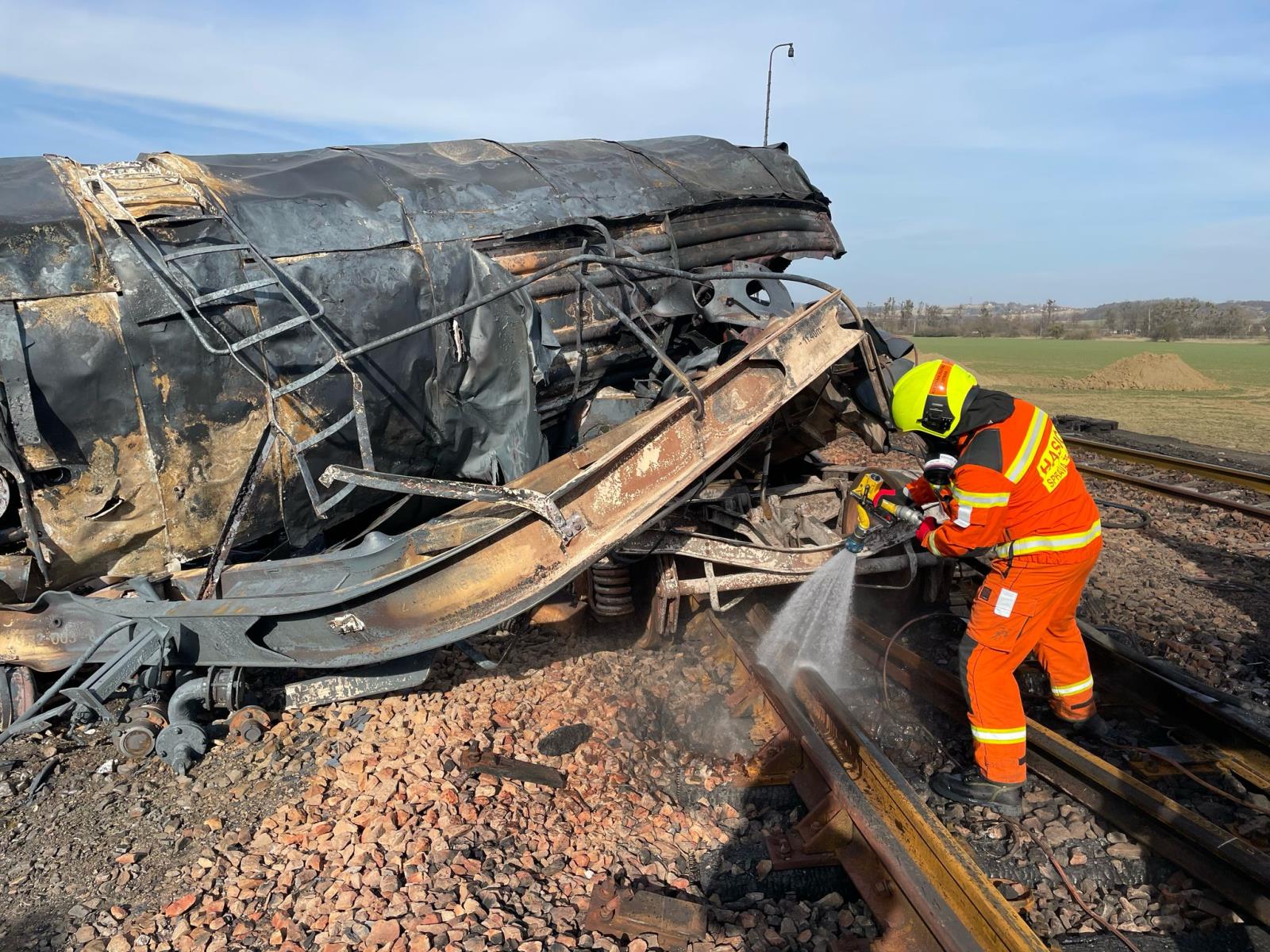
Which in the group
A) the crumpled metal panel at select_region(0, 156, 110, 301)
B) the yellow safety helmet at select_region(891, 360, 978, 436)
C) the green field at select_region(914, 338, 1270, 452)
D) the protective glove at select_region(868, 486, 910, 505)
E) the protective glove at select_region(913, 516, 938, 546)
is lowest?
the green field at select_region(914, 338, 1270, 452)

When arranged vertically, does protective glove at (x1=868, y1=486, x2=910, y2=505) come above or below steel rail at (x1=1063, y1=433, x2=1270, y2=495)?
above

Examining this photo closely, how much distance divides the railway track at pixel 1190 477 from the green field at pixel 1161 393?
293 cm

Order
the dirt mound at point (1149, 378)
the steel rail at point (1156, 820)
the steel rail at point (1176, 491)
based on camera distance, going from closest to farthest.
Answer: the steel rail at point (1156, 820) < the steel rail at point (1176, 491) < the dirt mound at point (1149, 378)

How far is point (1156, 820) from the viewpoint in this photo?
10.9 feet

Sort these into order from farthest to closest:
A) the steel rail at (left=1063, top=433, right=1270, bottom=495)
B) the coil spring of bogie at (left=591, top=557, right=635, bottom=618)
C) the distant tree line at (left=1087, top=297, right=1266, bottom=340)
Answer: the distant tree line at (left=1087, top=297, right=1266, bottom=340), the steel rail at (left=1063, top=433, right=1270, bottom=495), the coil spring of bogie at (left=591, top=557, right=635, bottom=618)

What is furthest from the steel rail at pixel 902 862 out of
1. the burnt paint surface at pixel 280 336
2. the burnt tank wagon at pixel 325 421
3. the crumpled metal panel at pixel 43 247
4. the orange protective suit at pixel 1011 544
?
the crumpled metal panel at pixel 43 247

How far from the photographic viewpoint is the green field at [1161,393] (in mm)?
14914

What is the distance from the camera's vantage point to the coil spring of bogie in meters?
4.79

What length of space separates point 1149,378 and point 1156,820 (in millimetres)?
22270

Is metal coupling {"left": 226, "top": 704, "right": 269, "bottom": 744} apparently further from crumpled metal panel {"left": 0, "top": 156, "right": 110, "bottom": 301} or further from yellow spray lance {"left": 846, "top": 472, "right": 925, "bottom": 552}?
yellow spray lance {"left": 846, "top": 472, "right": 925, "bottom": 552}

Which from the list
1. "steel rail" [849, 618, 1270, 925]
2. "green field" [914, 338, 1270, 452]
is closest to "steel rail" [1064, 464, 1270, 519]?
"green field" [914, 338, 1270, 452]

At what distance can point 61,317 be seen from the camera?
3639 millimetres

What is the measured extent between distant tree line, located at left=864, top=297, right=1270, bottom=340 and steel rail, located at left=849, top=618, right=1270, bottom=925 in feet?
141

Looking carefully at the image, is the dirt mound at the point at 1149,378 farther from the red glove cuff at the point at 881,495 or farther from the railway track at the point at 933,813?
the red glove cuff at the point at 881,495
